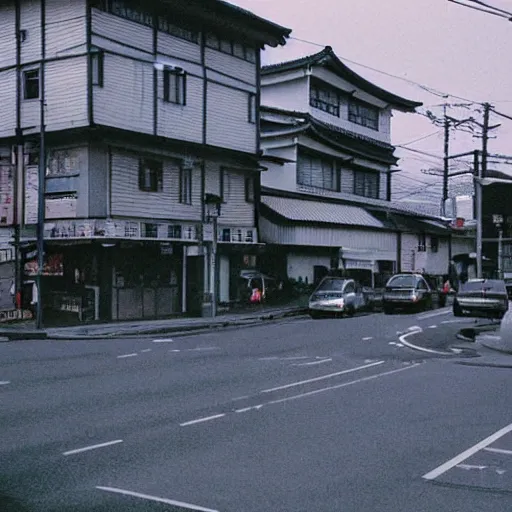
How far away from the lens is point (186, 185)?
31.4m

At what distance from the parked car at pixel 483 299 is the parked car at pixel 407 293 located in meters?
2.30

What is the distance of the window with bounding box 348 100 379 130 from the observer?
47.6 m

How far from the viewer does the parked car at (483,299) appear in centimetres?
3002

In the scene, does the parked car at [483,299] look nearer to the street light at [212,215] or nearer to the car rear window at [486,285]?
the car rear window at [486,285]

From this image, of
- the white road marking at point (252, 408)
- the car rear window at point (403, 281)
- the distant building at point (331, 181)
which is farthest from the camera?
the distant building at point (331, 181)

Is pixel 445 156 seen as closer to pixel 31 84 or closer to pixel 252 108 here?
pixel 252 108

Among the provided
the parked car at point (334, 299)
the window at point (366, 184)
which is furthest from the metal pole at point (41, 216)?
the window at point (366, 184)

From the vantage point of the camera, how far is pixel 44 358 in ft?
56.6

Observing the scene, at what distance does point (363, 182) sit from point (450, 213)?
1481 cm

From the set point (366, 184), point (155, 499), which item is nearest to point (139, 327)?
point (155, 499)

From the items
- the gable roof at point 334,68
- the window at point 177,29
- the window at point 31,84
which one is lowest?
the window at point 31,84

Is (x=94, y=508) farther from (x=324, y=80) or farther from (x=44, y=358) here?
(x=324, y=80)

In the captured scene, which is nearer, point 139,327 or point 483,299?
point 139,327

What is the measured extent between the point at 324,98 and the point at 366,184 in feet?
21.5
